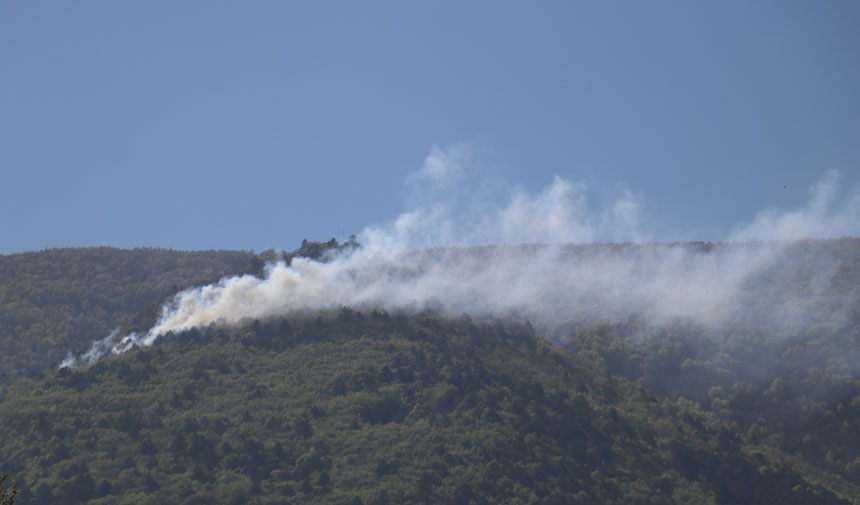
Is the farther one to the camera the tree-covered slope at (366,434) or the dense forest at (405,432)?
the dense forest at (405,432)

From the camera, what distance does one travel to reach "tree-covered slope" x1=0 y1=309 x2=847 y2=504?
15675cm

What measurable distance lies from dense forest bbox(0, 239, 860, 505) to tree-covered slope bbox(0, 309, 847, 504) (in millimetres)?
304

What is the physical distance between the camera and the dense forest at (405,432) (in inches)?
6191

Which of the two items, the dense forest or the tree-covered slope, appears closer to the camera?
the tree-covered slope

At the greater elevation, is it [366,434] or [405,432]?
[405,432]

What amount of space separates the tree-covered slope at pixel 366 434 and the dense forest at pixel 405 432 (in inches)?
12.0

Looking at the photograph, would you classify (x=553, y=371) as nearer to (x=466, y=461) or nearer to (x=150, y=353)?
(x=466, y=461)

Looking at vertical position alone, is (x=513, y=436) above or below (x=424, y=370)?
below

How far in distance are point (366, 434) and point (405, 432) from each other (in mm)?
5637

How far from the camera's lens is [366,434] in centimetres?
17062

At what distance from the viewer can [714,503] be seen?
158500 millimetres

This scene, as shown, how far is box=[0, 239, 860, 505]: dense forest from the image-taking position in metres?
157

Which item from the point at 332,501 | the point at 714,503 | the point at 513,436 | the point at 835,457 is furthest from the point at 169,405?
the point at 835,457

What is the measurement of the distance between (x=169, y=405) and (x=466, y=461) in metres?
48.3
